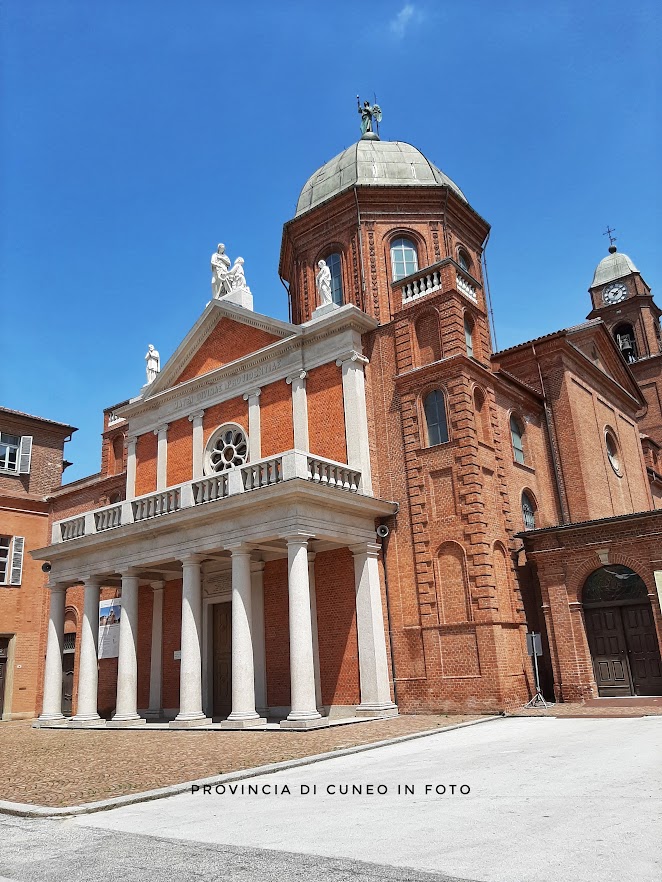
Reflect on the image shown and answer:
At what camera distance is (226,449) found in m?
22.4

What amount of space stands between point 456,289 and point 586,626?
934cm

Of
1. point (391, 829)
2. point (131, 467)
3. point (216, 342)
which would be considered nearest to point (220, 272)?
point (216, 342)

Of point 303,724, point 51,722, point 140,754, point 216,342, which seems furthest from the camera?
point 216,342

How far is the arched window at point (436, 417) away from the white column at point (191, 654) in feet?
22.8

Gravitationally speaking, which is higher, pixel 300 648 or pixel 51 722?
pixel 300 648

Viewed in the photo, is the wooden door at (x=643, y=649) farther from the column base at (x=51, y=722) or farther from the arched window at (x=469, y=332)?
the column base at (x=51, y=722)

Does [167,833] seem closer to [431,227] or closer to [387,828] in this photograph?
[387,828]

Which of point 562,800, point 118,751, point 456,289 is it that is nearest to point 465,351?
A: point 456,289

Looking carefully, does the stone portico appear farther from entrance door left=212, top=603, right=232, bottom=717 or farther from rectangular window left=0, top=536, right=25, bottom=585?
rectangular window left=0, top=536, right=25, bottom=585

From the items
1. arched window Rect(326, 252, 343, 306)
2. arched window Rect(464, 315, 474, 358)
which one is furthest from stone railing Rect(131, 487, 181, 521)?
arched window Rect(464, 315, 474, 358)

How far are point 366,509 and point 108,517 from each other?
27.9 ft

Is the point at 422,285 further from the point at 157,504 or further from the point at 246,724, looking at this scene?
the point at 246,724

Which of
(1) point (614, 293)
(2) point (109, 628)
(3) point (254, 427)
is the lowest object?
(2) point (109, 628)

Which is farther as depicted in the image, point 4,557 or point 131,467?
point 4,557
